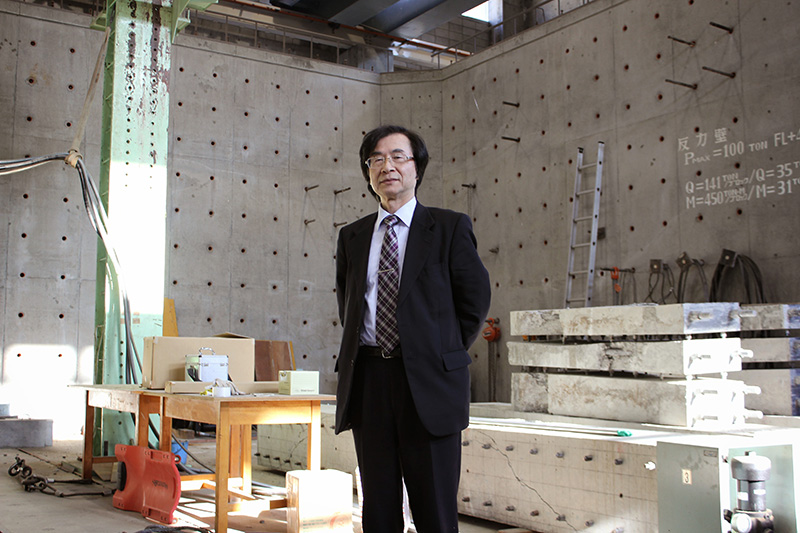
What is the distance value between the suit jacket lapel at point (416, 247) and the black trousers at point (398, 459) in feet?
0.79

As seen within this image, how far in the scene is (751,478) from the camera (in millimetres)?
3098

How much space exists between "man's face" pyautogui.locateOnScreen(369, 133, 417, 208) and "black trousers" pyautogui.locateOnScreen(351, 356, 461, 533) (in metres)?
0.55

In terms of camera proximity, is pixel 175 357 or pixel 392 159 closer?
pixel 392 159

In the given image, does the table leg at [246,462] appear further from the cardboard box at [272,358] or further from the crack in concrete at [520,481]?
the cardboard box at [272,358]

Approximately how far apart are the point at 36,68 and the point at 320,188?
439cm

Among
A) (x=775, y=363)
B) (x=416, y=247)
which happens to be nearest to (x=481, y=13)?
(x=775, y=363)

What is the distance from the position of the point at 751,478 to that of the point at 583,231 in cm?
702

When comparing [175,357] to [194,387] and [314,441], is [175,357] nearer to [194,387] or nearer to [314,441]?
[194,387]

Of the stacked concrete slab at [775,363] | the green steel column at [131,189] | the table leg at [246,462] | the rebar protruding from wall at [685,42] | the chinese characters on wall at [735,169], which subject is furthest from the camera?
the rebar protruding from wall at [685,42]

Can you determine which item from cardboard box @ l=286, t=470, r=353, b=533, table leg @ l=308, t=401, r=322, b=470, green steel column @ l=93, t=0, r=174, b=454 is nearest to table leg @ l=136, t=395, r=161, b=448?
table leg @ l=308, t=401, r=322, b=470

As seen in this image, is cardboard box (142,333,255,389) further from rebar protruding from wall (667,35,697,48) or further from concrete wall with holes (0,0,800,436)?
rebar protruding from wall (667,35,697,48)

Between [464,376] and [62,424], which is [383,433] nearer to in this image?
[464,376]

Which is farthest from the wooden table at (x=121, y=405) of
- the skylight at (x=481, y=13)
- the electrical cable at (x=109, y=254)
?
the skylight at (x=481, y=13)

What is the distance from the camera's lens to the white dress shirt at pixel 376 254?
236cm
